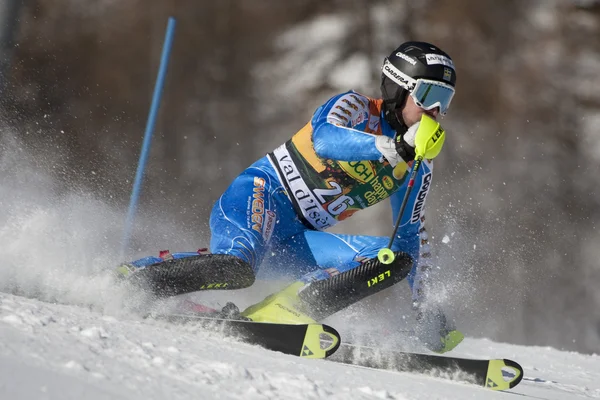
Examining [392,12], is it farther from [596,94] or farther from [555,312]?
[555,312]

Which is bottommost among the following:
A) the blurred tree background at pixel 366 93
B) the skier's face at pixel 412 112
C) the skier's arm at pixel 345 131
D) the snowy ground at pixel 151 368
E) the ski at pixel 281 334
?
the snowy ground at pixel 151 368

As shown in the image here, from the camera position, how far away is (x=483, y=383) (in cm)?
322

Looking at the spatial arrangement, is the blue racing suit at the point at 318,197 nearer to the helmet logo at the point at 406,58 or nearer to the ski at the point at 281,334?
the helmet logo at the point at 406,58

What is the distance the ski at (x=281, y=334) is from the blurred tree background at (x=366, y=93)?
16.3 feet

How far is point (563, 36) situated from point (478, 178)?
2088 mm

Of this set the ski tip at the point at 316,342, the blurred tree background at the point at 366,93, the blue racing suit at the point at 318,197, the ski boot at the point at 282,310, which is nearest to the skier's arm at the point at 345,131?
the blue racing suit at the point at 318,197

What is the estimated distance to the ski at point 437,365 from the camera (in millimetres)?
3205

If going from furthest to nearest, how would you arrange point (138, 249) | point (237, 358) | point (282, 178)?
point (138, 249)
point (282, 178)
point (237, 358)

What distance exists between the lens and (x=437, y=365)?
3242mm

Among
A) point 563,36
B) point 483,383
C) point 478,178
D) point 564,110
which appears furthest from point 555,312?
point 483,383

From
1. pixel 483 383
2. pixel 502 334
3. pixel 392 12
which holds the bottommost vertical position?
pixel 483 383

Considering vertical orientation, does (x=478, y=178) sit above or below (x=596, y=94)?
below

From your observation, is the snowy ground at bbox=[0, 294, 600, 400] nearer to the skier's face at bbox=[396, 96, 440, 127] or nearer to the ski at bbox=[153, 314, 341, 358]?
the ski at bbox=[153, 314, 341, 358]

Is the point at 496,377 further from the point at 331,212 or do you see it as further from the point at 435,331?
the point at 331,212
